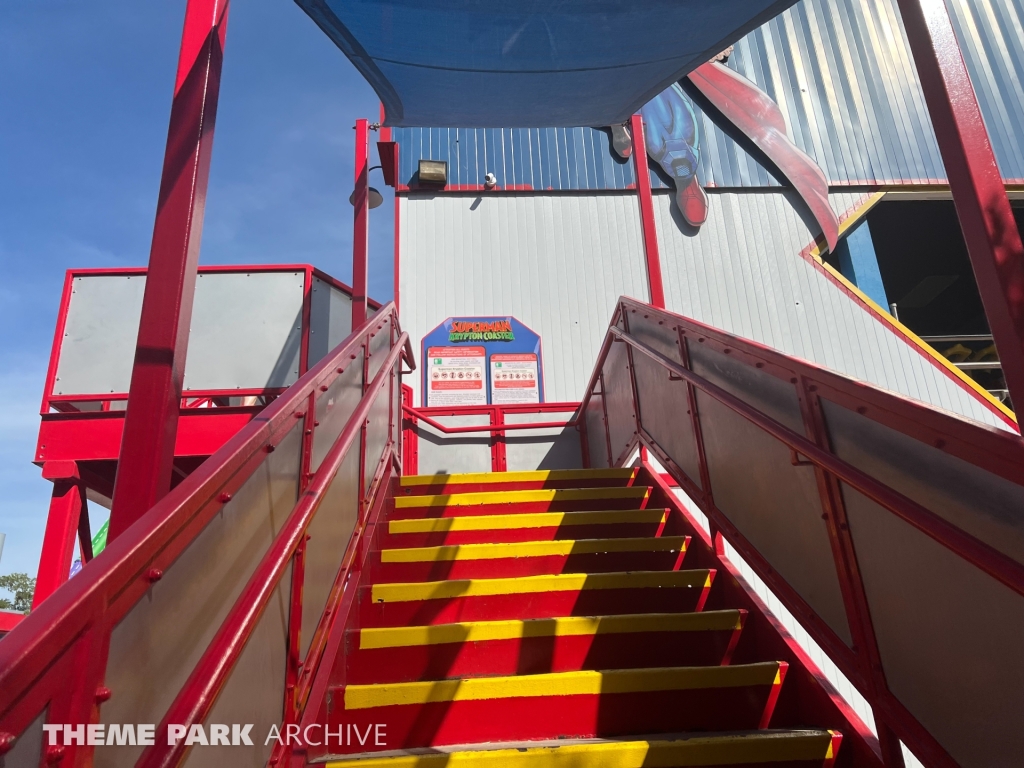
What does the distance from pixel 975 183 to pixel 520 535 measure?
2.70 metres

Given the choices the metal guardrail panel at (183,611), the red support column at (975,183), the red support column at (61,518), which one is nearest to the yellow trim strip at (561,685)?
the metal guardrail panel at (183,611)

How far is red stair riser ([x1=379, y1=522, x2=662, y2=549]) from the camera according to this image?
3.56m

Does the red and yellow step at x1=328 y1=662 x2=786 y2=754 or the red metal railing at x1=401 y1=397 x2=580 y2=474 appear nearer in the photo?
the red and yellow step at x1=328 y1=662 x2=786 y2=754

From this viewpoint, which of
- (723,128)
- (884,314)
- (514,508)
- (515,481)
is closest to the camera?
(514,508)

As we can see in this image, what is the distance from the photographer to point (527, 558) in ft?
10.8

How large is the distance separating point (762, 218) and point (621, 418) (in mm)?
6925

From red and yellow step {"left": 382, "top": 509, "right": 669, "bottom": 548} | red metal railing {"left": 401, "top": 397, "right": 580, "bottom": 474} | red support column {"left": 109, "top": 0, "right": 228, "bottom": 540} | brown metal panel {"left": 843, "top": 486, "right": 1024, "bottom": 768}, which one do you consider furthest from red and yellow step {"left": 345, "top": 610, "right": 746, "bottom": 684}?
red metal railing {"left": 401, "top": 397, "right": 580, "bottom": 474}

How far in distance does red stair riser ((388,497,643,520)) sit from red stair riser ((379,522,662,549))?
311mm

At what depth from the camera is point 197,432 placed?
4.91 meters

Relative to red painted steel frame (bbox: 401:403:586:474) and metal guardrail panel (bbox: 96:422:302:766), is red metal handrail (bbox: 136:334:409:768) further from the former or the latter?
red painted steel frame (bbox: 401:403:586:474)

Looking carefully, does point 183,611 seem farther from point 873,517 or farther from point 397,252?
point 397,252

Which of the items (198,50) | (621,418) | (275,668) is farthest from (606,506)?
(198,50)

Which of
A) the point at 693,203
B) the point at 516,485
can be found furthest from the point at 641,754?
the point at 693,203

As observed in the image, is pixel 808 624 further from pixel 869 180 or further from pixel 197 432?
pixel 869 180
